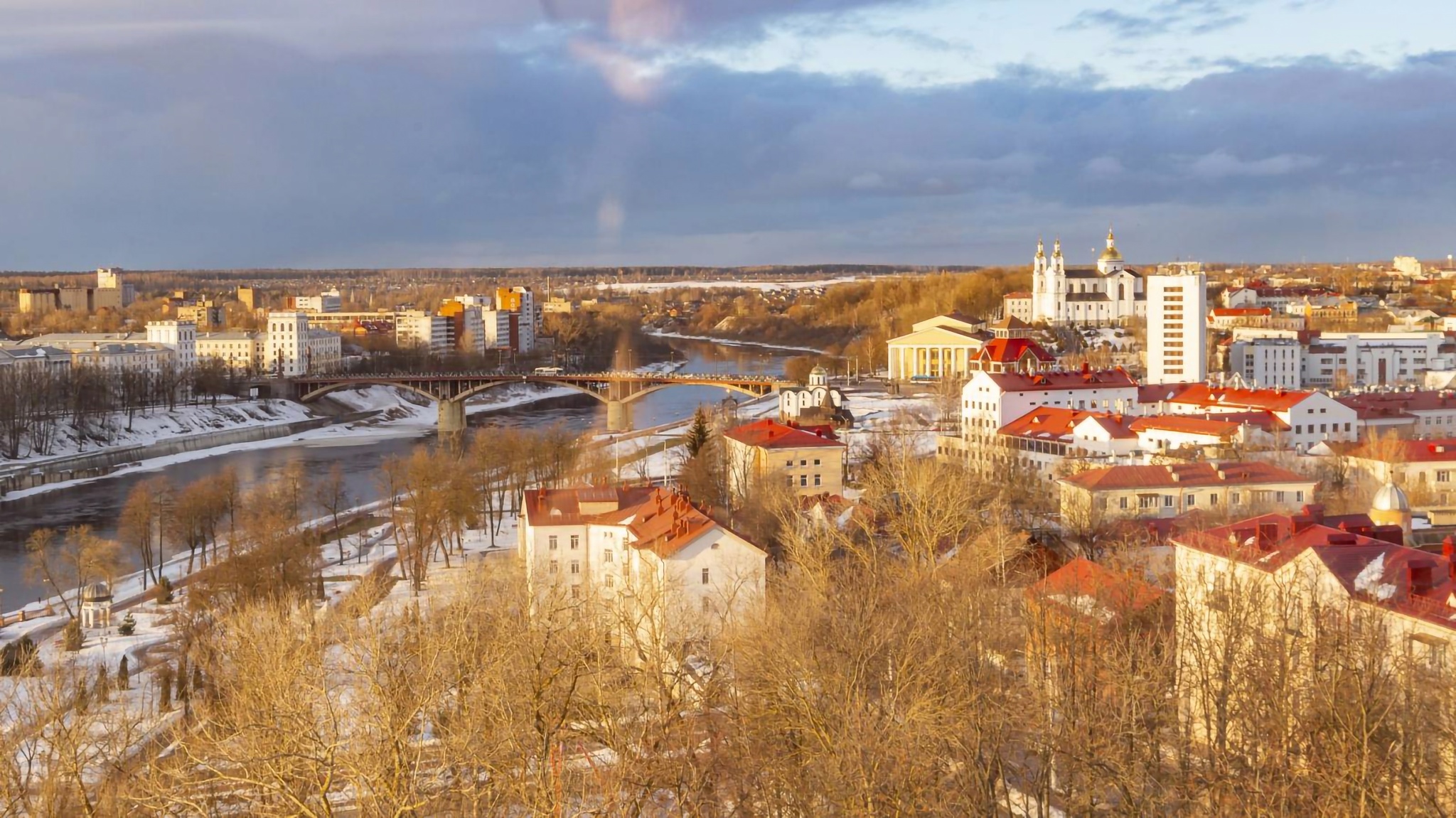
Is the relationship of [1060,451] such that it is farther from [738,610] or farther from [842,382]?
[842,382]

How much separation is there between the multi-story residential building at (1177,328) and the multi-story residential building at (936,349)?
20.3 feet

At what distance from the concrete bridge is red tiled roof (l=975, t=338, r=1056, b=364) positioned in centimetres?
467

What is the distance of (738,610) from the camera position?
1086cm

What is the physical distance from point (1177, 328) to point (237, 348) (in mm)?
32928

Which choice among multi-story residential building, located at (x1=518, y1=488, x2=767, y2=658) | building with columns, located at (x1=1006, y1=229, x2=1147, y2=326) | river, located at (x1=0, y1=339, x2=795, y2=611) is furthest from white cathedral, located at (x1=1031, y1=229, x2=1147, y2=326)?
multi-story residential building, located at (x1=518, y1=488, x2=767, y2=658)

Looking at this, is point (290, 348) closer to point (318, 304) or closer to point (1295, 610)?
point (318, 304)

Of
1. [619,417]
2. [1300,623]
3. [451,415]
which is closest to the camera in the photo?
[1300,623]

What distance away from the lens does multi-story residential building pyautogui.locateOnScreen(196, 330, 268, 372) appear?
50.9m

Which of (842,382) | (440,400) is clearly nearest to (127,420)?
(440,400)

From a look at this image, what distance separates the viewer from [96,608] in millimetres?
13742

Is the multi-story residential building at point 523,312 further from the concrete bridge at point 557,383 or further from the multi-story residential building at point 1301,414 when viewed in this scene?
the multi-story residential building at point 1301,414

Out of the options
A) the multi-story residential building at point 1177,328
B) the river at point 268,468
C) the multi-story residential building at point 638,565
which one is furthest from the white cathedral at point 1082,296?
the multi-story residential building at point 638,565

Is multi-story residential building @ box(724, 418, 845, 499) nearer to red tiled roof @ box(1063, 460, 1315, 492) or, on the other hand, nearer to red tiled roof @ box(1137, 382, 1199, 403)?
red tiled roof @ box(1063, 460, 1315, 492)

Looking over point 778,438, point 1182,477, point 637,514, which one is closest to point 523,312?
point 778,438
